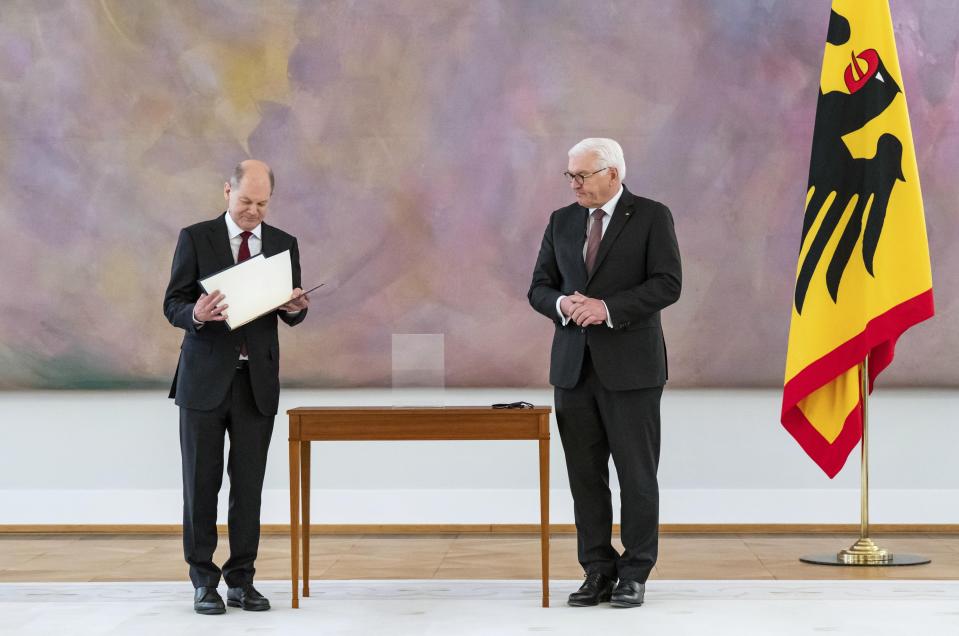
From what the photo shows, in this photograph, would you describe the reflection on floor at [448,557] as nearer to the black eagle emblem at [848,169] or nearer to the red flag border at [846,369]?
the red flag border at [846,369]

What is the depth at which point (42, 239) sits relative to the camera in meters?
6.15

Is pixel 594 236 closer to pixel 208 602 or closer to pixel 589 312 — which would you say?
pixel 589 312

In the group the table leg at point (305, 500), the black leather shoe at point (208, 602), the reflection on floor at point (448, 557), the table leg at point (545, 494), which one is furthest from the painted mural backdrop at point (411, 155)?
the black leather shoe at point (208, 602)

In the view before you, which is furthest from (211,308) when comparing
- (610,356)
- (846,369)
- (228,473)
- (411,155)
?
(846,369)

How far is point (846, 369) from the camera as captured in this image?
504 cm

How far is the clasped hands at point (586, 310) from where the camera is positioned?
4000 mm

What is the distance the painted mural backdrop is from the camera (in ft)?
19.6

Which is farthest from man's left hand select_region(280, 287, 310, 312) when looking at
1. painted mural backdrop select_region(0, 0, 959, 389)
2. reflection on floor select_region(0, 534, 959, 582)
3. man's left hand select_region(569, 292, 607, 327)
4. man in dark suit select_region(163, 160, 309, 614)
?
painted mural backdrop select_region(0, 0, 959, 389)

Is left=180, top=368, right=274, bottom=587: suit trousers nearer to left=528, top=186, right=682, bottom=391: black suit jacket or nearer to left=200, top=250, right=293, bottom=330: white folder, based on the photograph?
left=200, top=250, right=293, bottom=330: white folder

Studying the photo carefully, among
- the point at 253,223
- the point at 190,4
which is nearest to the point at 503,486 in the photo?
the point at 253,223

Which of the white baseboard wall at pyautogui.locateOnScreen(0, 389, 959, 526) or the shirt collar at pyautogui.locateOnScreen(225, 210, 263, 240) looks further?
the white baseboard wall at pyautogui.locateOnScreen(0, 389, 959, 526)

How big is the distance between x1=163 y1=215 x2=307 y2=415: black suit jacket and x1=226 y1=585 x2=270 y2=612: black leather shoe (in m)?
0.61

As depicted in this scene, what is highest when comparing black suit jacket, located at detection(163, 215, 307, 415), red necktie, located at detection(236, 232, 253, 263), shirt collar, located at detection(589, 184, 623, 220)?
shirt collar, located at detection(589, 184, 623, 220)

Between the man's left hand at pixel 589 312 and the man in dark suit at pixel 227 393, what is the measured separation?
899mm
